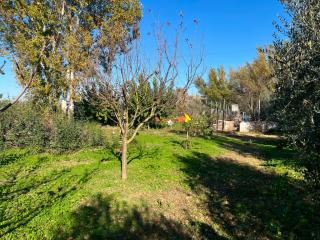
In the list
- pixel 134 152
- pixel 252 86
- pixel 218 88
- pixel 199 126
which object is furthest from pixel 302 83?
pixel 218 88

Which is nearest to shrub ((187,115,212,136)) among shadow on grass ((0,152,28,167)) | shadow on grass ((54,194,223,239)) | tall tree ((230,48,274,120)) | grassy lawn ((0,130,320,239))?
grassy lawn ((0,130,320,239))

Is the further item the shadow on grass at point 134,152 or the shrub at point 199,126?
the shrub at point 199,126

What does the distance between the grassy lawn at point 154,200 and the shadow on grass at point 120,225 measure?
0.9 inches

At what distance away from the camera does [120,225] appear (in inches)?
293

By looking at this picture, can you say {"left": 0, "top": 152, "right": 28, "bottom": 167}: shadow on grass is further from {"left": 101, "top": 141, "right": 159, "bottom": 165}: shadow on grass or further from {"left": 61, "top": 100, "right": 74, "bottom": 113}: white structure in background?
{"left": 61, "top": 100, "right": 74, "bottom": 113}: white structure in background

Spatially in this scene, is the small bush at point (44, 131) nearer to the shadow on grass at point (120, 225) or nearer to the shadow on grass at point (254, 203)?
the shadow on grass at point (254, 203)

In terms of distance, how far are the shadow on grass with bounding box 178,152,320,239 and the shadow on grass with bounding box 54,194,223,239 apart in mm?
972

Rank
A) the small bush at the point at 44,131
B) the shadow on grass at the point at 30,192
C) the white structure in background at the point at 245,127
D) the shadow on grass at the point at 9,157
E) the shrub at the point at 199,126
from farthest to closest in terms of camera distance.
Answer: the white structure in background at the point at 245,127, the shrub at the point at 199,126, the small bush at the point at 44,131, the shadow on grass at the point at 9,157, the shadow on grass at the point at 30,192

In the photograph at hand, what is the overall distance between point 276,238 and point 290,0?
4.83m

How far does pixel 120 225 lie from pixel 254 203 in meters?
3.77

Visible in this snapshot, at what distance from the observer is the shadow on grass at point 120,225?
6973mm

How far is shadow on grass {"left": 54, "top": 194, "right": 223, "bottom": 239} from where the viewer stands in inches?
275

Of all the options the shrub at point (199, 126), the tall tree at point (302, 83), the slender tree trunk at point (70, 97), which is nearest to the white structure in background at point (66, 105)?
the slender tree trunk at point (70, 97)

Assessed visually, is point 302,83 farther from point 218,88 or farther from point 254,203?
point 218,88
